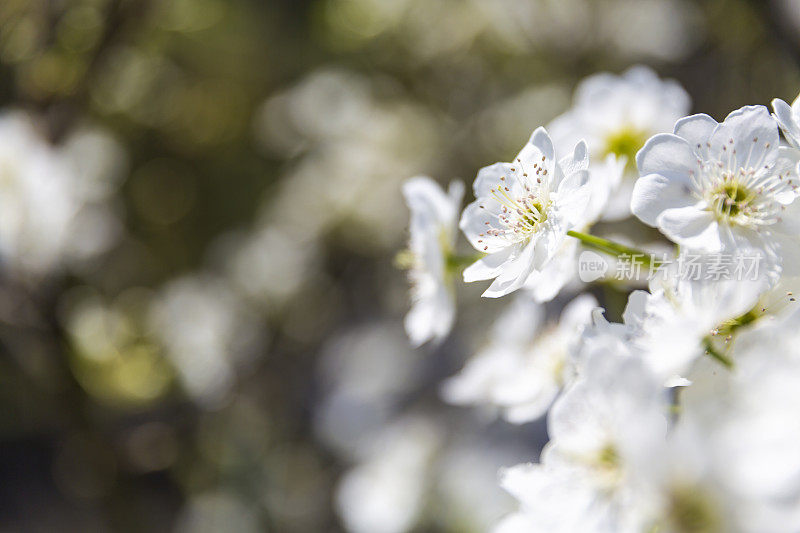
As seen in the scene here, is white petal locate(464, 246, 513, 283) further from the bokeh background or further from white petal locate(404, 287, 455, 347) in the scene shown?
the bokeh background

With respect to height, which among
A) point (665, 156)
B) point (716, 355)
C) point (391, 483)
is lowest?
point (391, 483)

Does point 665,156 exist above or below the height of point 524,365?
above

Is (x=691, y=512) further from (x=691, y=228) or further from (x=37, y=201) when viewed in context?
(x=37, y=201)

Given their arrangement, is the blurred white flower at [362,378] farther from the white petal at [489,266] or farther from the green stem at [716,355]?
the green stem at [716,355]

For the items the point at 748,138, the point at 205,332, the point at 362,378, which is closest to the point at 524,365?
Answer: the point at 748,138

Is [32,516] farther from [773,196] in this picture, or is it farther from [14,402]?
[773,196]

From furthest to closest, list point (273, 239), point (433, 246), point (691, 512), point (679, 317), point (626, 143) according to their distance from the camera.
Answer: point (273, 239) → point (626, 143) → point (433, 246) → point (679, 317) → point (691, 512)

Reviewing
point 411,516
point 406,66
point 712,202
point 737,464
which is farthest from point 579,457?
point 406,66
